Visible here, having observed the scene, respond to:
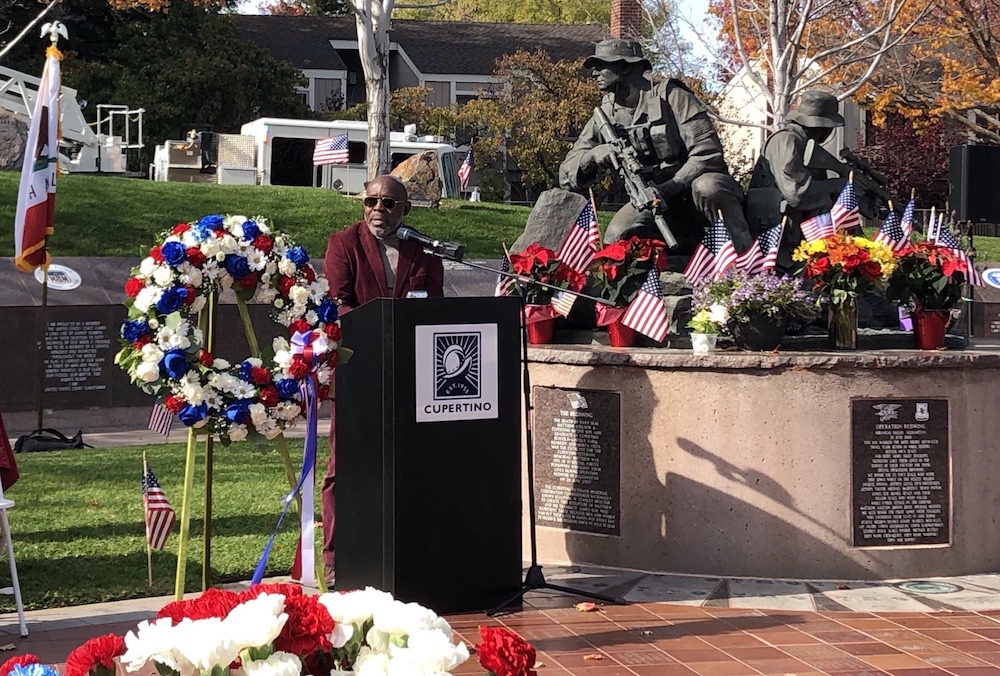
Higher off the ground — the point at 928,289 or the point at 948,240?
the point at 948,240

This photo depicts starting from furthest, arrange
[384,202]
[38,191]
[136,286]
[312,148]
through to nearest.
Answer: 1. [312,148]
2. [38,191]
3. [384,202]
4. [136,286]

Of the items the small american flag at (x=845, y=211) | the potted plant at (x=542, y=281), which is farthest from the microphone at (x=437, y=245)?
the small american flag at (x=845, y=211)

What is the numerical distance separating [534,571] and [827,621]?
147 centimetres

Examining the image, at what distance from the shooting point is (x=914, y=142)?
37.0 metres

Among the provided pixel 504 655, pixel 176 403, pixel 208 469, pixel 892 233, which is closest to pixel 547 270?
pixel 892 233

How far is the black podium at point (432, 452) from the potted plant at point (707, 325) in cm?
134

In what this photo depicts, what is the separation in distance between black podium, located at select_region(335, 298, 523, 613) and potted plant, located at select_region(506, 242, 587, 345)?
4.42 ft

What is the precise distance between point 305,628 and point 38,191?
11447 mm

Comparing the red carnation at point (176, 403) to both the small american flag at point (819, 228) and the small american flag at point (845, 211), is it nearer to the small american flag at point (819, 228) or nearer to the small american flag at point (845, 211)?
the small american flag at point (819, 228)

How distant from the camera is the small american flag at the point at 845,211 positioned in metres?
9.02

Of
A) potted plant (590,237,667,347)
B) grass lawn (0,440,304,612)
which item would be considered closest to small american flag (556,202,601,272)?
potted plant (590,237,667,347)

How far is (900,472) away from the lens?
7867 millimetres

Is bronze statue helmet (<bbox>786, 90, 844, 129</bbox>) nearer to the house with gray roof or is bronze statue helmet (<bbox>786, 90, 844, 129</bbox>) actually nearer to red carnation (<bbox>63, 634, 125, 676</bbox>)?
red carnation (<bbox>63, 634, 125, 676</bbox>)

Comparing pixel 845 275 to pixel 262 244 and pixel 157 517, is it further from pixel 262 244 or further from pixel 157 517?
pixel 157 517
